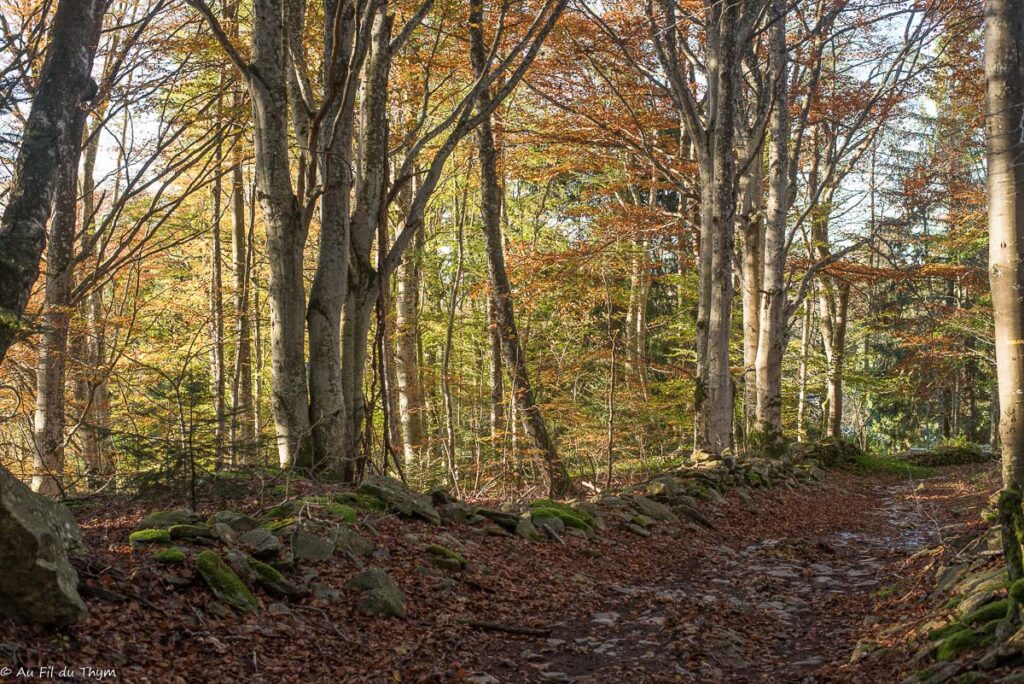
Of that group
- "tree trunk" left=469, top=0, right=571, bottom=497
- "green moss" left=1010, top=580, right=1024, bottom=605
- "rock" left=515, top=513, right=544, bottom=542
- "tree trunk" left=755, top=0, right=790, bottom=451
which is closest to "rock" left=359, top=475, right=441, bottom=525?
"rock" left=515, top=513, right=544, bottom=542

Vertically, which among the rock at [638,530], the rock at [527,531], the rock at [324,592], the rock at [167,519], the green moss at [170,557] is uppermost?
the rock at [167,519]

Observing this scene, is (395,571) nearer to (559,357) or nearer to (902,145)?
(559,357)

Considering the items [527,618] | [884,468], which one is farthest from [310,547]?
[884,468]

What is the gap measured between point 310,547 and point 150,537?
1.00 metres

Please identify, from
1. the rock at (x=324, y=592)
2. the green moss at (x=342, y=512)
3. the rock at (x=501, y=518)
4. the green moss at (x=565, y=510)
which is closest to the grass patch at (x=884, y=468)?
the green moss at (x=565, y=510)

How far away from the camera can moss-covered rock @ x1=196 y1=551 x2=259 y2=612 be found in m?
4.27

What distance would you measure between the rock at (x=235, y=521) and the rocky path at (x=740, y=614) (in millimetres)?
1951

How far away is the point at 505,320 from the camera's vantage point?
1156 cm

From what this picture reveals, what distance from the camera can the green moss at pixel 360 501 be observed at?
20.2 feet

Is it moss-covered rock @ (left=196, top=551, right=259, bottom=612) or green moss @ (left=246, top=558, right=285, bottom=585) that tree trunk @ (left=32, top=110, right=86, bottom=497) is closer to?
green moss @ (left=246, top=558, right=285, bottom=585)

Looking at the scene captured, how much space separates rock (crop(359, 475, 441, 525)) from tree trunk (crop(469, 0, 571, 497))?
4.71 m

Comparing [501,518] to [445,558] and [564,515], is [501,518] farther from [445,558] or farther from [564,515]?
[445,558]

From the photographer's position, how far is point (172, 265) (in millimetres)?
17328

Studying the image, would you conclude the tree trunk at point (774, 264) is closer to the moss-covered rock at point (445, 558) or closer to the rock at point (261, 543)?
the moss-covered rock at point (445, 558)
